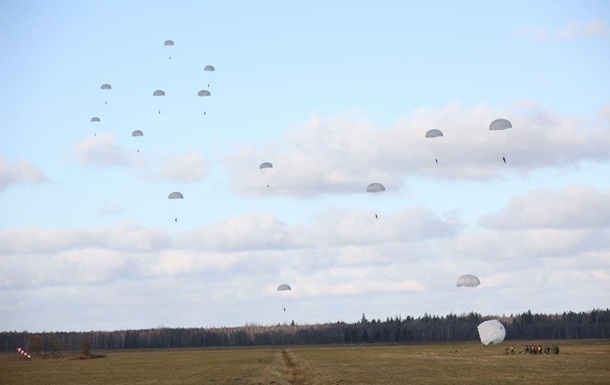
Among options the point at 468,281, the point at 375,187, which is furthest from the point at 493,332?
the point at 375,187

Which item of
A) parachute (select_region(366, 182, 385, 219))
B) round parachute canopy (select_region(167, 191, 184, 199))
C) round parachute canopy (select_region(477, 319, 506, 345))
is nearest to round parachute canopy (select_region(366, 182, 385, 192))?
parachute (select_region(366, 182, 385, 219))

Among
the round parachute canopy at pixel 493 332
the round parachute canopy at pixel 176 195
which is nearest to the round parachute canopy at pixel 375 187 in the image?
the round parachute canopy at pixel 176 195

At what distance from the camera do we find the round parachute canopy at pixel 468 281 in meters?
105

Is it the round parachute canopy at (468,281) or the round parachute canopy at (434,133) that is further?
the round parachute canopy at (468,281)

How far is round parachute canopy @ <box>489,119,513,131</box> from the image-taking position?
75.9 metres

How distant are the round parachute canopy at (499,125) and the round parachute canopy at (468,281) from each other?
3145 cm

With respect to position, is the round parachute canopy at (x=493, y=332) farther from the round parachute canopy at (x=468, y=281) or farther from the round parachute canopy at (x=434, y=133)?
the round parachute canopy at (x=434, y=133)

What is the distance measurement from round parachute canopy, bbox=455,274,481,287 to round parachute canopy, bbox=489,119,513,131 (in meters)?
31.5

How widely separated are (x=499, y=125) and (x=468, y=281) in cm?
3348

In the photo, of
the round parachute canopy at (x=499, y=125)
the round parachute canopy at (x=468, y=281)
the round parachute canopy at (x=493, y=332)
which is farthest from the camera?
the round parachute canopy at (x=493, y=332)

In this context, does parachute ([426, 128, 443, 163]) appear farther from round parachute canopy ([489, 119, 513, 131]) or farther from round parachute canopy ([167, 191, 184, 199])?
round parachute canopy ([167, 191, 184, 199])

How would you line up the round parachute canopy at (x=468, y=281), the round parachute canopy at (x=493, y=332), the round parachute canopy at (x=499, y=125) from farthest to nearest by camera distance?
the round parachute canopy at (x=493, y=332) < the round parachute canopy at (x=468, y=281) < the round parachute canopy at (x=499, y=125)

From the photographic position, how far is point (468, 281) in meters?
106

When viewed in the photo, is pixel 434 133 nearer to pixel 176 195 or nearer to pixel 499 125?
pixel 499 125
